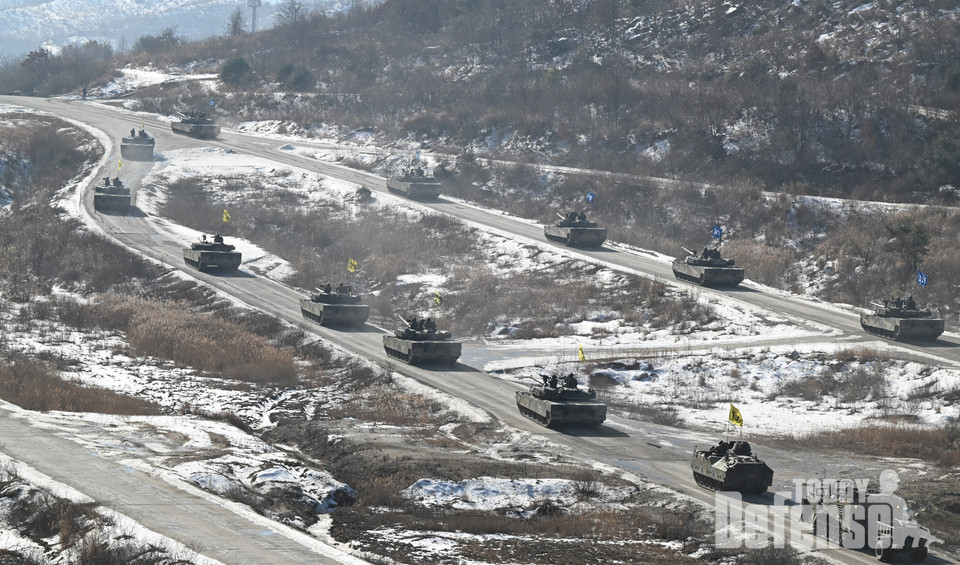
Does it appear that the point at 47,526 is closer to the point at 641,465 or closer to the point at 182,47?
the point at 641,465

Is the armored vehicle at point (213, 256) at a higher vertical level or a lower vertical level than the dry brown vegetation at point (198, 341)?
higher

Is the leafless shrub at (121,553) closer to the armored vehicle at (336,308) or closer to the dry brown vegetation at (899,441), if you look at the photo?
the dry brown vegetation at (899,441)

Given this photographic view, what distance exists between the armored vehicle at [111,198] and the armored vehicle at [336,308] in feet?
95.6

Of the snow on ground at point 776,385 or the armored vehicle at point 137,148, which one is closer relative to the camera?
the snow on ground at point 776,385

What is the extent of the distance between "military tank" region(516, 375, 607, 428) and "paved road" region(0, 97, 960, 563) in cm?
45

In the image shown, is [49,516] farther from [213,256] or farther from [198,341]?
[213,256]

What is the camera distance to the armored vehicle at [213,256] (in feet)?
204

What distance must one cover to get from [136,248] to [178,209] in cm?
1575

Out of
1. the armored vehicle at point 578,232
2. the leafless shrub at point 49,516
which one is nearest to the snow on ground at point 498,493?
the leafless shrub at point 49,516

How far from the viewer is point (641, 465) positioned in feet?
104

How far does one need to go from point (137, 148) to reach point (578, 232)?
1832 inches

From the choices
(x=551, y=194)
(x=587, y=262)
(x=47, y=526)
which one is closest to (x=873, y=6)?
(x=551, y=194)

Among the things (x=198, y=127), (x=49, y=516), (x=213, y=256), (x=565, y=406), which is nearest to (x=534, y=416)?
(x=565, y=406)

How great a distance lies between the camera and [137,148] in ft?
309
